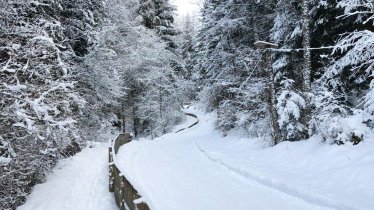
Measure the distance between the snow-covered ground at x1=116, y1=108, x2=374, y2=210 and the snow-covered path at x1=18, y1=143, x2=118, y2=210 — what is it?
1.38 meters

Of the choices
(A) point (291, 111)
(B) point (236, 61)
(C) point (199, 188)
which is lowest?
(C) point (199, 188)

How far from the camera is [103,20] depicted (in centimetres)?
2072

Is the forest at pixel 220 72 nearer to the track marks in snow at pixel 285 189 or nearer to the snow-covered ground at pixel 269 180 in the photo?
the snow-covered ground at pixel 269 180

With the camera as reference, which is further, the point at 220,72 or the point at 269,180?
the point at 220,72

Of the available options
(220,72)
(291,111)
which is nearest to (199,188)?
(291,111)

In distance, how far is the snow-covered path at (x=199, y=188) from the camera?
354 inches

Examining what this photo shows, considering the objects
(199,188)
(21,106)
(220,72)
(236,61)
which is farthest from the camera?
(220,72)

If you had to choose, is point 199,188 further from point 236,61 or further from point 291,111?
point 236,61

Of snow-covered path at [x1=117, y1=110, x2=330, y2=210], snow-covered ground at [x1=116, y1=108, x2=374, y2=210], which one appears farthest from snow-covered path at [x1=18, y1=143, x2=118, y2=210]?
snow-covered ground at [x1=116, y1=108, x2=374, y2=210]

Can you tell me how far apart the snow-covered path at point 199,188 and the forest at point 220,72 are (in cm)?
287

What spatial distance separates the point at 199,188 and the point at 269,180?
2094 mm

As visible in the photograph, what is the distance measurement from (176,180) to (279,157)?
159 inches

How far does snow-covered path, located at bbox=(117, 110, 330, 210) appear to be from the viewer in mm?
8984

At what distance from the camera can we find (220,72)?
24078mm
